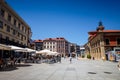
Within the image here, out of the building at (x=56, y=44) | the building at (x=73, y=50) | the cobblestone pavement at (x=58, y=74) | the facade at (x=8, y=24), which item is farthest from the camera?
the building at (x=73, y=50)

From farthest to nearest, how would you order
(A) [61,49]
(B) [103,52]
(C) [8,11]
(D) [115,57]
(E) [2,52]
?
(A) [61,49], (B) [103,52], (D) [115,57], (C) [8,11], (E) [2,52]

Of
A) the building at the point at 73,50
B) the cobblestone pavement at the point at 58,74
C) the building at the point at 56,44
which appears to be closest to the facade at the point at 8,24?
the cobblestone pavement at the point at 58,74

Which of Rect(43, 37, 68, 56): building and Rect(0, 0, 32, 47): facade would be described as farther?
Rect(43, 37, 68, 56): building

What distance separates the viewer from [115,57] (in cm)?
4062

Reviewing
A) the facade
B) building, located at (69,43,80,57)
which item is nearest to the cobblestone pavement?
the facade

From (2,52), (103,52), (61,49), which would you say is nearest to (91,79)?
(2,52)

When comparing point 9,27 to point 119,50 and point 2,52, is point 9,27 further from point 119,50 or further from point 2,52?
point 119,50

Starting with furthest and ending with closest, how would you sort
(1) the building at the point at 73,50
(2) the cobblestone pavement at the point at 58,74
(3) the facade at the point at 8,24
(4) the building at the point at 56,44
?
(1) the building at the point at 73,50
(4) the building at the point at 56,44
(3) the facade at the point at 8,24
(2) the cobblestone pavement at the point at 58,74

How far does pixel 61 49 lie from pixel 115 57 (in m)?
86.5

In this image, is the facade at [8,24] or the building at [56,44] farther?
the building at [56,44]

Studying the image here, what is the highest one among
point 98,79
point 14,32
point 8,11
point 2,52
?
point 8,11

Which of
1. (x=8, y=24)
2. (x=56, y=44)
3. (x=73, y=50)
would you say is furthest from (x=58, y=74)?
(x=73, y=50)

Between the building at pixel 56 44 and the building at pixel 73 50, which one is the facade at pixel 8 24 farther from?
the building at pixel 73 50

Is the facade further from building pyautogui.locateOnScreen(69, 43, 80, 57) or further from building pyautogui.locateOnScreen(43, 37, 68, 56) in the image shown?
building pyautogui.locateOnScreen(69, 43, 80, 57)
